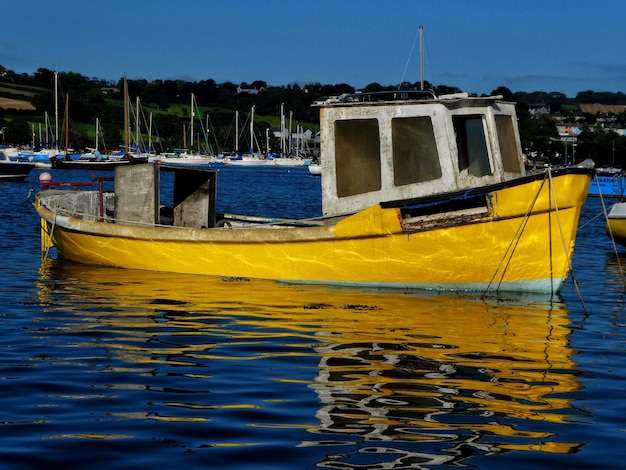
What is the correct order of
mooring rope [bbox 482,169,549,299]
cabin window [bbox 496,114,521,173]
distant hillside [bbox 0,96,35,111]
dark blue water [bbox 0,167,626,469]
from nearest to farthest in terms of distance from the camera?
dark blue water [bbox 0,167,626,469] < mooring rope [bbox 482,169,549,299] < cabin window [bbox 496,114,521,173] < distant hillside [bbox 0,96,35,111]

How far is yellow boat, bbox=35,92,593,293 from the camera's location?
1348 centimetres

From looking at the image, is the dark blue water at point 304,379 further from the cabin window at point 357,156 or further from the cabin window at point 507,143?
the cabin window at point 507,143

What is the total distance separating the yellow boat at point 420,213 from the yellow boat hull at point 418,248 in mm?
17

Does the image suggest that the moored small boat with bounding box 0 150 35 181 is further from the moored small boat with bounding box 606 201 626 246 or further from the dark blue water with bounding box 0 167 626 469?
the dark blue water with bounding box 0 167 626 469

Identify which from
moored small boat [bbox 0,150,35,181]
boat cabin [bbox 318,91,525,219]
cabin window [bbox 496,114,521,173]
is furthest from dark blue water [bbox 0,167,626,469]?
moored small boat [bbox 0,150,35,181]

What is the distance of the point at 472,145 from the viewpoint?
14.7 meters

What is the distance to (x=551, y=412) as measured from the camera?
7.77 m

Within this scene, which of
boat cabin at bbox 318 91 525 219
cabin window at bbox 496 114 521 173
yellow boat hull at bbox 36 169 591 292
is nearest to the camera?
yellow boat hull at bbox 36 169 591 292

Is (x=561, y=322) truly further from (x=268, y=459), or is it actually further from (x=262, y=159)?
(x=262, y=159)

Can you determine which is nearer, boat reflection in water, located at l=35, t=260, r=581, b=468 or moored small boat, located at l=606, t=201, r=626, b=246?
boat reflection in water, located at l=35, t=260, r=581, b=468

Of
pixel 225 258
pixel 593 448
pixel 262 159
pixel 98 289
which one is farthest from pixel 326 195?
pixel 262 159

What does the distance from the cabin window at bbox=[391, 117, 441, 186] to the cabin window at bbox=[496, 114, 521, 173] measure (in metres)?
1.37

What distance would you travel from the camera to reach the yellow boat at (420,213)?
44.2 ft

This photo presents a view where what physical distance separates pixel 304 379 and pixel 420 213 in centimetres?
542
